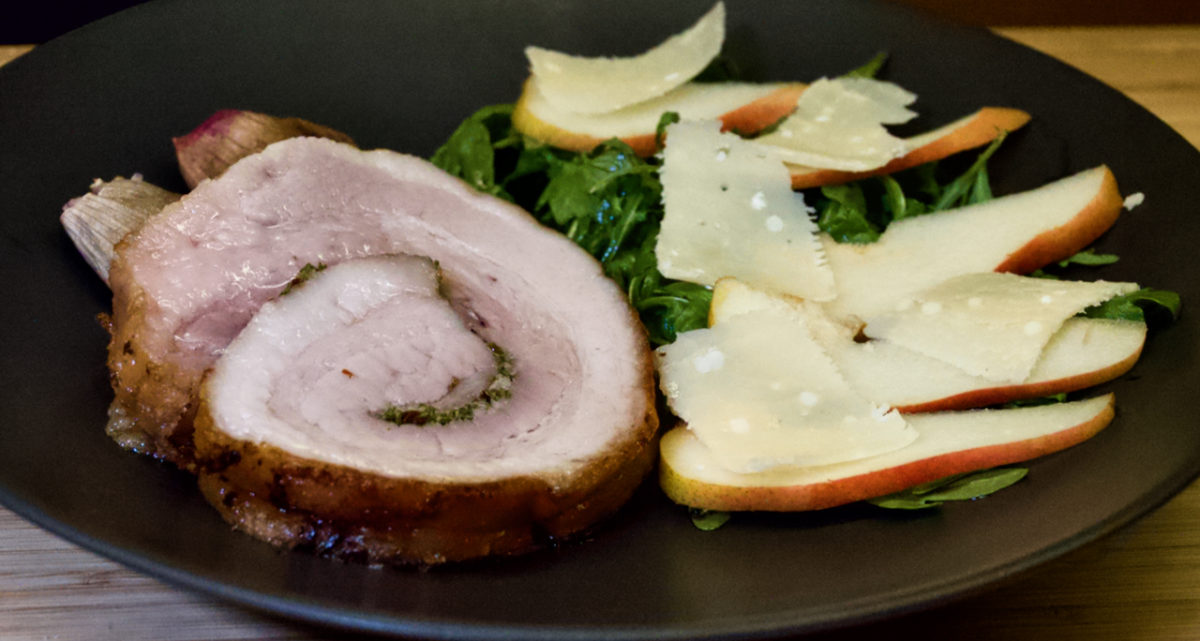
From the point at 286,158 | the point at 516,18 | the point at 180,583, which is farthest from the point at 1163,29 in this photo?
the point at 180,583

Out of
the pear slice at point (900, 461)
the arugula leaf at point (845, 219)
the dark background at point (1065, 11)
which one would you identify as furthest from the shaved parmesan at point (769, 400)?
the dark background at point (1065, 11)

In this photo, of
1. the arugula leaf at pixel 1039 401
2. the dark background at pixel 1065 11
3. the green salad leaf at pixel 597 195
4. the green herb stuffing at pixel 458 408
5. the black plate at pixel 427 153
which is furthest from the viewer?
the dark background at pixel 1065 11

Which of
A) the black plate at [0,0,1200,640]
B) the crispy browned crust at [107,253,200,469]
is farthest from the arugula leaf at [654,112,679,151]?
the crispy browned crust at [107,253,200,469]

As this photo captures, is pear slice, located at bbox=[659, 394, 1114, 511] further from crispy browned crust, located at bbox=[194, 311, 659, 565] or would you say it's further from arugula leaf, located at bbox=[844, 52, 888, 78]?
arugula leaf, located at bbox=[844, 52, 888, 78]

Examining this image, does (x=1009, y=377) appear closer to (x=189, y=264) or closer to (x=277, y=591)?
(x=277, y=591)

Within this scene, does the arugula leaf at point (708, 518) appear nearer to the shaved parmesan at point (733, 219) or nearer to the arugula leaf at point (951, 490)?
the arugula leaf at point (951, 490)

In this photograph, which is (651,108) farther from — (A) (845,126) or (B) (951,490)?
(B) (951,490)
